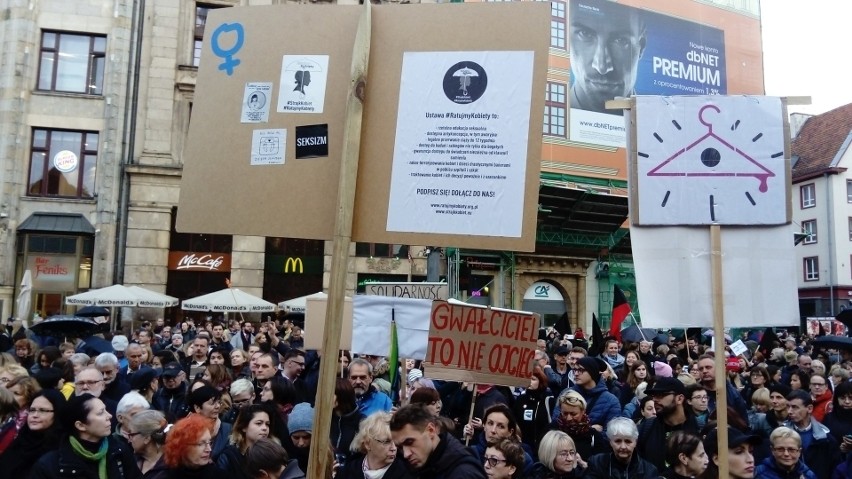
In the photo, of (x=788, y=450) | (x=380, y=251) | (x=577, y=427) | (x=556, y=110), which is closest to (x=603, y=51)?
(x=556, y=110)

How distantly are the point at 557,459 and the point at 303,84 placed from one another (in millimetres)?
3042

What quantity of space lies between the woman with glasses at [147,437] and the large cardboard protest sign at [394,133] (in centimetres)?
204

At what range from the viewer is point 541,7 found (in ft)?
10.3

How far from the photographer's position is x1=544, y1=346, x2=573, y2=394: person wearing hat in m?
8.26

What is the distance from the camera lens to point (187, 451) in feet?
13.3

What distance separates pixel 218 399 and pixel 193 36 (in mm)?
25535

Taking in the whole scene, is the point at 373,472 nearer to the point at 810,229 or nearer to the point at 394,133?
the point at 394,133

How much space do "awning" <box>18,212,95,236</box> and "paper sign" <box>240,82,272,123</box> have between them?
84.5 ft

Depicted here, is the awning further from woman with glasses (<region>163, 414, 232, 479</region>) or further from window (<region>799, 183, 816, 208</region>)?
window (<region>799, 183, 816, 208</region>)

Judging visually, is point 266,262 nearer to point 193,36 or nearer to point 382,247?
point 382,247

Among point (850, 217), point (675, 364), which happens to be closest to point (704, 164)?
point (675, 364)

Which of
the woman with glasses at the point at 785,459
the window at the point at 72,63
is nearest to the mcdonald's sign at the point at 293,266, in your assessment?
the window at the point at 72,63

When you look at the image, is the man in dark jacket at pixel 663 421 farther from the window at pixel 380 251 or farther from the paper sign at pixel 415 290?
the window at pixel 380 251

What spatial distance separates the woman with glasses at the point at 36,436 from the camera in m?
4.69
